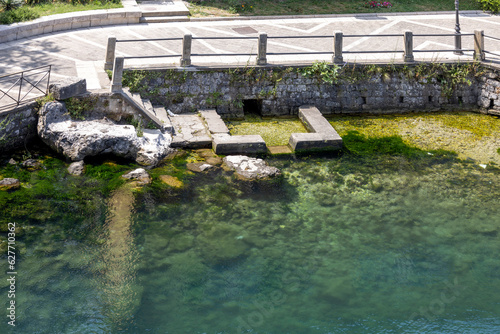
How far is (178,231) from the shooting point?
10.9 metres

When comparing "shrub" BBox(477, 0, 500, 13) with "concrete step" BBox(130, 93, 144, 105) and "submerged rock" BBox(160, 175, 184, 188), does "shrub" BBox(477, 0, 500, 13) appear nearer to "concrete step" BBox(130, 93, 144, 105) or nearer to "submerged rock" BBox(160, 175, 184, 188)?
"concrete step" BBox(130, 93, 144, 105)

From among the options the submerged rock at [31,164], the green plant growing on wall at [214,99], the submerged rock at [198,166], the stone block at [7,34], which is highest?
the stone block at [7,34]

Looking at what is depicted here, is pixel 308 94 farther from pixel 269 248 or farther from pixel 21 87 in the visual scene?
pixel 21 87

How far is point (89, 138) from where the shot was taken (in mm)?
12773

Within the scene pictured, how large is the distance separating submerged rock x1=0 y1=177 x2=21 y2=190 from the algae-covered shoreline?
0.60 ft

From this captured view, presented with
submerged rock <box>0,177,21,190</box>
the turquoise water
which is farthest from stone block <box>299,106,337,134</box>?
submerged rock <box>0,177,21,190</box>

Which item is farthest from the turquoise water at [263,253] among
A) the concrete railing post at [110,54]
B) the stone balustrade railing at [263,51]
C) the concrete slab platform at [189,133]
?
the concrete railing post at [110,54]

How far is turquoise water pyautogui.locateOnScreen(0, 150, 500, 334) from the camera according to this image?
893cm

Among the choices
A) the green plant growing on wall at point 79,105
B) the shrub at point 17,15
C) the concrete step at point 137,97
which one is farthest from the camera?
the shrub at point 17,15

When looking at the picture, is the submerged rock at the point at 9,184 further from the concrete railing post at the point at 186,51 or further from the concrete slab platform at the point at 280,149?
the concrete slab platform at the point at 280,149

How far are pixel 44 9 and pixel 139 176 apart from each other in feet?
29.7

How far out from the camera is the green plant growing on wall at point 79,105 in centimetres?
1331

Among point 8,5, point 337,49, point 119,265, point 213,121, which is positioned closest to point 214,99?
point 213,121

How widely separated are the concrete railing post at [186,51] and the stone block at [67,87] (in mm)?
2878
